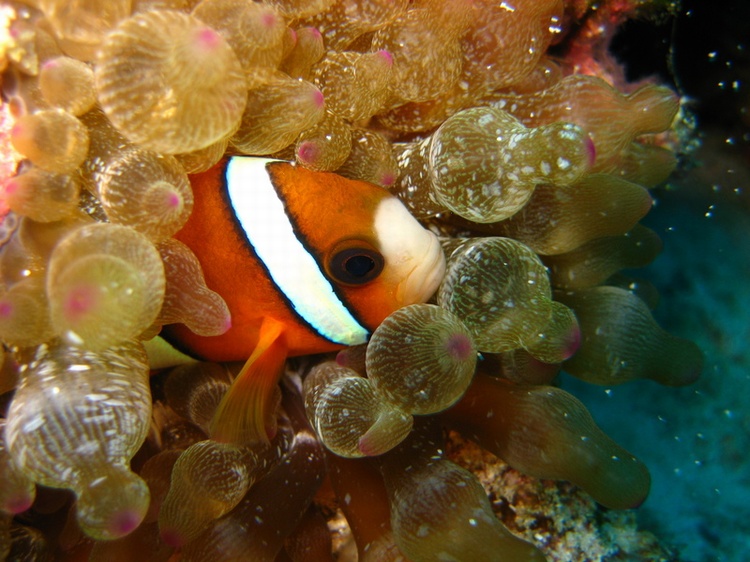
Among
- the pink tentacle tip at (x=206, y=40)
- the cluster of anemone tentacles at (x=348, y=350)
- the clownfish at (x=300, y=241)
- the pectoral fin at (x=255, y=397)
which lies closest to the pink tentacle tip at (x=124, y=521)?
the cluster of anemone tentacles at (x=348, y=350)

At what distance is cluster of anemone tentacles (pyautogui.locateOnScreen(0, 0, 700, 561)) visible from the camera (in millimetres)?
709

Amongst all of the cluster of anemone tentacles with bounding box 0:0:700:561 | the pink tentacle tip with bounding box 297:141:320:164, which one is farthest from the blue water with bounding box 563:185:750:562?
the pink tentacle tip with bounding box 297:141:320:164

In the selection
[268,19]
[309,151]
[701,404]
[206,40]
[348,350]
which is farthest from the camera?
[701,404]

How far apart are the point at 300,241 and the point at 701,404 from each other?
1.15m

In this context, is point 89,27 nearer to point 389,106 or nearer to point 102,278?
point 102,278

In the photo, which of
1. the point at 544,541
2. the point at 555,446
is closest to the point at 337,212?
the point at 555,446

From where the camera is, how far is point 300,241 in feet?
3.58

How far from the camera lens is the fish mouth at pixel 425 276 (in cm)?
108

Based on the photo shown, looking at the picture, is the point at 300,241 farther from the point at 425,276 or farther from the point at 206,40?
the point at 206,40

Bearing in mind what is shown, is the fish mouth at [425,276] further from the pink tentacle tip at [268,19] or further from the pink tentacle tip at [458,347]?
the pink tentacle tip at [268,19]

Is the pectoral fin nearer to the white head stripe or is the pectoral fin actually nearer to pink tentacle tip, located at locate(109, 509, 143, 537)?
the white head stripe

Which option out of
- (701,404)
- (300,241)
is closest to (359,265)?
(300,241)

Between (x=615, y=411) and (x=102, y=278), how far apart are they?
4.47ft

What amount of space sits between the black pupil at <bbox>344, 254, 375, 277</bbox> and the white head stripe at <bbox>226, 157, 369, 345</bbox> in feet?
0.21
